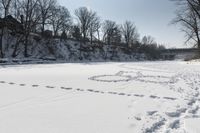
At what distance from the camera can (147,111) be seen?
561cm

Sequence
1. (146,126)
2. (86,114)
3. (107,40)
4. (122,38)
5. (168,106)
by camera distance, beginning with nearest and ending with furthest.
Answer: (146,126) → (86,114) → (168,106) → (107,40) → (122,38)

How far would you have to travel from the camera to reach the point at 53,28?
60.2m

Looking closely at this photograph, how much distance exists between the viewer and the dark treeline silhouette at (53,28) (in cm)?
3888

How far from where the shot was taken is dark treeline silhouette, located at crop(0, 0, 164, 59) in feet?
128

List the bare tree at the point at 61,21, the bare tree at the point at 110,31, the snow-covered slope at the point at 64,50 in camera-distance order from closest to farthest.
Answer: the snow-covered slope at the point at 64,50 → the bare tree at the point at 61,21 → the bare tree at the point at 110,31

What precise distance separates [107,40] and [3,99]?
256 feet

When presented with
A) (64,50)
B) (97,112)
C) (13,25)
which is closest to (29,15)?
(13,25)

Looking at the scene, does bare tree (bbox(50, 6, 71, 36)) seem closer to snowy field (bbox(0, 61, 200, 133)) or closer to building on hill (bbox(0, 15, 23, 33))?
building on hill (bbox(0, 15, 23, 33))

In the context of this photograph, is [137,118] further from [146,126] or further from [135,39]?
Result: [135,39]

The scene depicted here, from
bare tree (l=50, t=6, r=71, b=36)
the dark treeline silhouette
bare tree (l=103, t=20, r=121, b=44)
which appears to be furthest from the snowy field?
bare tree (l=103, t=20, r=121, b=44)

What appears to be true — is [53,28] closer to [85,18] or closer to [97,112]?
[85,18]

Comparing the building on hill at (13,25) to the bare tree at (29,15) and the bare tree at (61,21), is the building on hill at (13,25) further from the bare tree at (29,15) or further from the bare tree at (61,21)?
the bare tree at (61,21)

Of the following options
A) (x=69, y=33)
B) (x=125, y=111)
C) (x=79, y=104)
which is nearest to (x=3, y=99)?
(x=79, y=104)

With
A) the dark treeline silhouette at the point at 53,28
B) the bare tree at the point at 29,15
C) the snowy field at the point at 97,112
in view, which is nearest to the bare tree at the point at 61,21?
the dark treeline silhouette at the point at 53,28
